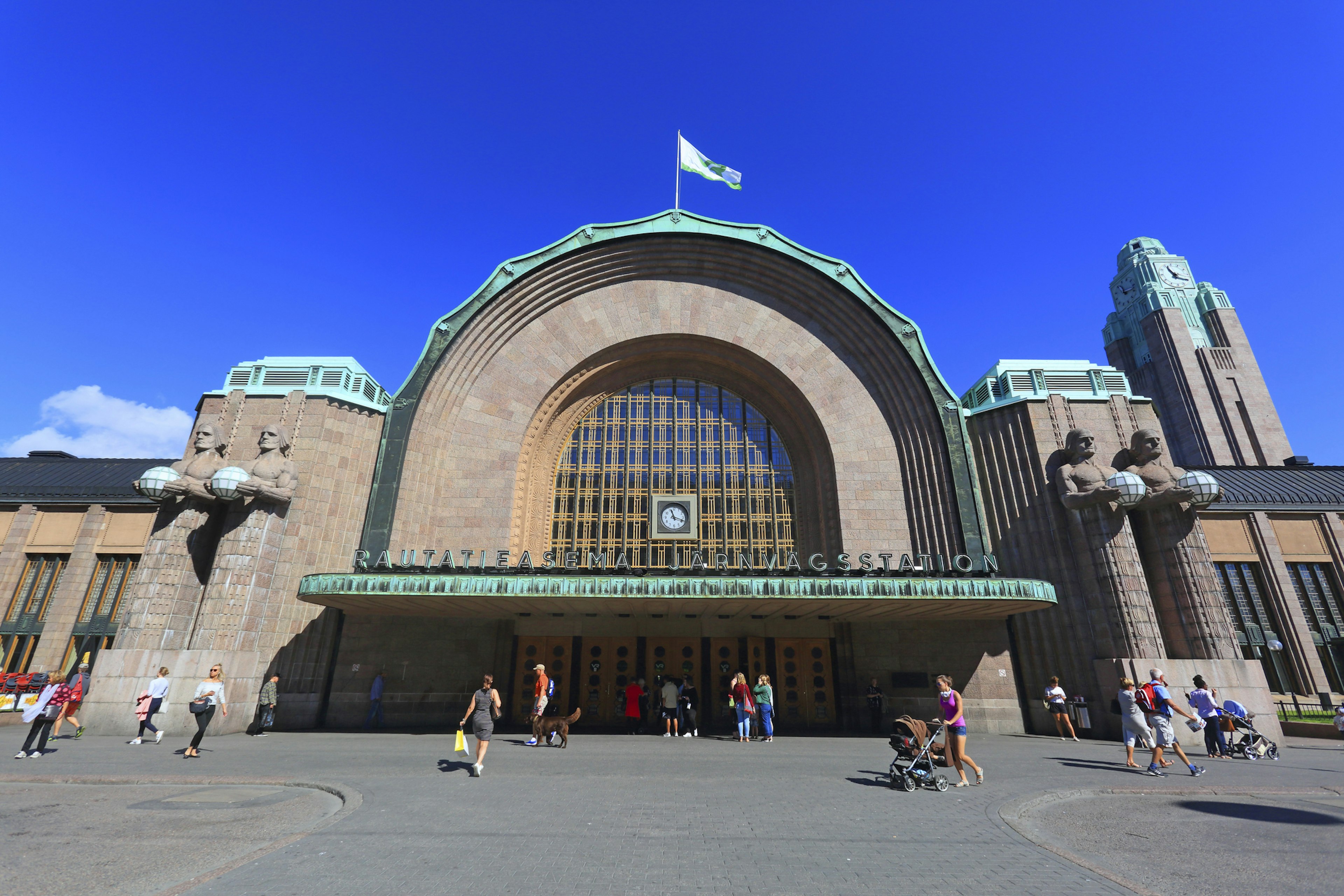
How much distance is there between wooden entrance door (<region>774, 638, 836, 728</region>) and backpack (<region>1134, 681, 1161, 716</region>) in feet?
28.9

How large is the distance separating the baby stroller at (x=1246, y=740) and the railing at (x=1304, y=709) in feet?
36.8

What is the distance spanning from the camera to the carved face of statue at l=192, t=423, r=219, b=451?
20.0 meters

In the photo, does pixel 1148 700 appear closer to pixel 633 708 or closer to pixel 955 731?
pixel 955 731

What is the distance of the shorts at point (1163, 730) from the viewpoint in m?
12.4

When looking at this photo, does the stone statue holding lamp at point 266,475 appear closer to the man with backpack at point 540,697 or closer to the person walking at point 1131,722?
the man with backpack at point 540,697

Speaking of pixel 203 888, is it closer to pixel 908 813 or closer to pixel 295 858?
pixel 295 858

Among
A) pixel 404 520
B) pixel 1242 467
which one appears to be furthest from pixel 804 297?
pixel 1242 467

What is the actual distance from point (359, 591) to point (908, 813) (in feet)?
46.7

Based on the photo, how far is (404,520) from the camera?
68.9 feet

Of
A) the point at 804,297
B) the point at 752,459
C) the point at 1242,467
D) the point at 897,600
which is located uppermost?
the point at 804,297

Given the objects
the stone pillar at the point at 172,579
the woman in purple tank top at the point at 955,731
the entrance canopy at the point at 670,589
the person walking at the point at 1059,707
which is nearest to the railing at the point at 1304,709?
the person walking at the point at 1059,707

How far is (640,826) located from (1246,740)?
16.1m

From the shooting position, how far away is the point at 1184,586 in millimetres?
18297

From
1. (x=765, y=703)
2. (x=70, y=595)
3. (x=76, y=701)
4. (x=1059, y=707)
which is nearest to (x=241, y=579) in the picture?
(x=76, y=701)
